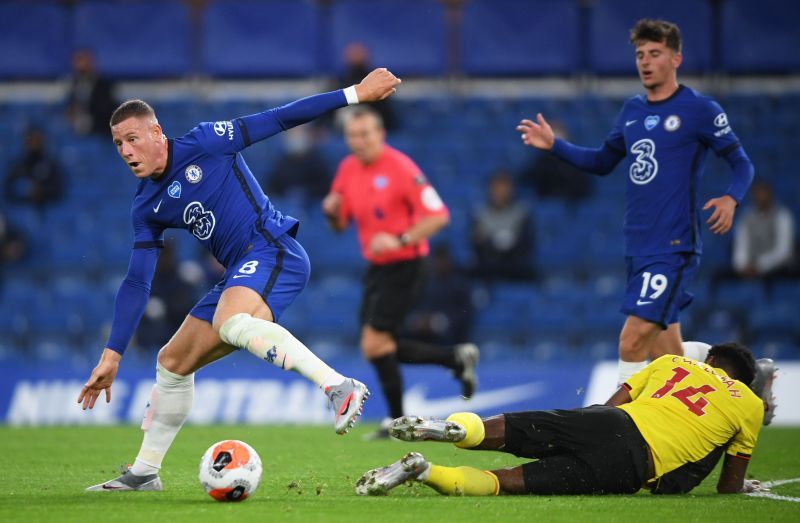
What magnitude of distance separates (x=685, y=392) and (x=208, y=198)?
2714mm

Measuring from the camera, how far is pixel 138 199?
6.74 m

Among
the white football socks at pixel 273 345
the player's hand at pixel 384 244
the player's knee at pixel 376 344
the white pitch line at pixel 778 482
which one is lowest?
the white pitch line at pixel 778 482

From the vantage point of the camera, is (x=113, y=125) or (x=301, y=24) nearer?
(x=113, y=125)

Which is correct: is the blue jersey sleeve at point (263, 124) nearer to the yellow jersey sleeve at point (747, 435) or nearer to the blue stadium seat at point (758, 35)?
the yellow jersey sleeve at point (747, 435)

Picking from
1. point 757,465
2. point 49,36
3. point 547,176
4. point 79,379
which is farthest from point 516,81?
point 757,465

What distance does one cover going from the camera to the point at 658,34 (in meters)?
7.86

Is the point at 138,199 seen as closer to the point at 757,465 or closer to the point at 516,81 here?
the point at 757,465

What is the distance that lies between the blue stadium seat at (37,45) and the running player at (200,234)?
12.4 m

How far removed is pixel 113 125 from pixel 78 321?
8.95 metres

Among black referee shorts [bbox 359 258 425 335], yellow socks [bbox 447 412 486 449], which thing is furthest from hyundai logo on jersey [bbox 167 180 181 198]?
black referee shorts [bbox 359 258 425 335]

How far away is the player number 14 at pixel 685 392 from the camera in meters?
6.31

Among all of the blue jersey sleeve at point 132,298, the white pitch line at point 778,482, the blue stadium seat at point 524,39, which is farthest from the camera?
the blue stadium seat at point 524,39

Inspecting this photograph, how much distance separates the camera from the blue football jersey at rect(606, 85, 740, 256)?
781cm

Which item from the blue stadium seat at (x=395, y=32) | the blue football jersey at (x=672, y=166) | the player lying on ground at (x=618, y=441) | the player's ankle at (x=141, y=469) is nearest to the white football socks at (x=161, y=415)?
the player's ankle at (x=141, y=469)
